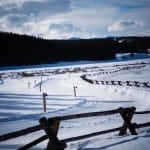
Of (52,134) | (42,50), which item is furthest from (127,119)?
(42,50)

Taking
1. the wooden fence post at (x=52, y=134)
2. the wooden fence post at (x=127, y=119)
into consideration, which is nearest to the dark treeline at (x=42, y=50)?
the wooden fence post at (x=127, y=119)

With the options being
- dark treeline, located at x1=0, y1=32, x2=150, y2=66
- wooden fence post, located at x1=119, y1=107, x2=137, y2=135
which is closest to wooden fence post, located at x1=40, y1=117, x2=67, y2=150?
wooden fence post, located at x1=119, y1=107, x2=137, y2=135

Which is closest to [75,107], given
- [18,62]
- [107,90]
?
→ [107,90]

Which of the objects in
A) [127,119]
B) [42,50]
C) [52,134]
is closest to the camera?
[52,134]

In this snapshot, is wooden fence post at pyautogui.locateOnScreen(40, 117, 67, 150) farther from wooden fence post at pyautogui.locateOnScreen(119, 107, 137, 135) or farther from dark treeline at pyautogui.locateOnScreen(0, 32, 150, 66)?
dark treeline at pyautogui.locateOnScreen(0, 32, 150, 66)

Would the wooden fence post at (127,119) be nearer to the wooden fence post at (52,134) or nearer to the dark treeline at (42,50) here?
Answer: the wooden fence post at (52,134)

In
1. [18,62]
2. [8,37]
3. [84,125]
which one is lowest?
[84,125]

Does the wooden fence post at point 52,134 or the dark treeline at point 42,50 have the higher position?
the dark treeline at point 42,50

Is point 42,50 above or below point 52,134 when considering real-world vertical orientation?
above

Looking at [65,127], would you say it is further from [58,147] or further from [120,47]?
[120,47]

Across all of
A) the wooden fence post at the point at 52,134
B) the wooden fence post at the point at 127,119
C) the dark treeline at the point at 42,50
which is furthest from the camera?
the dark treeline at the point at 42,50

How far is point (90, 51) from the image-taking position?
134 m

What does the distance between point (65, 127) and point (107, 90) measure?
1547 centimetres

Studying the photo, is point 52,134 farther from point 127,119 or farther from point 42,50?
point 42,50
